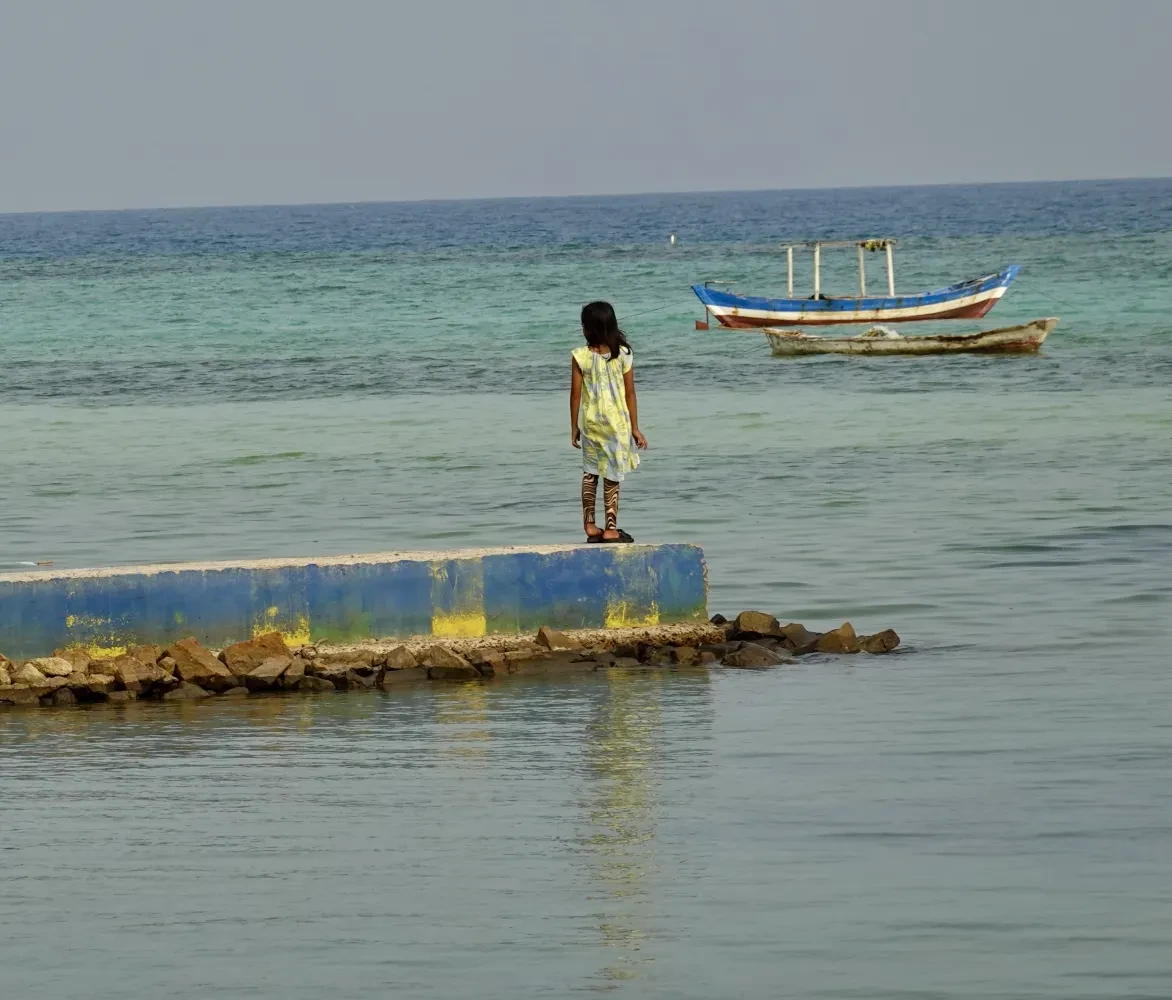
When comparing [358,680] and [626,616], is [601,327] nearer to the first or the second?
[626,616]

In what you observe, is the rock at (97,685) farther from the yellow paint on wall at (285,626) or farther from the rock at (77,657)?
the yellow paint on wall at (285,626)

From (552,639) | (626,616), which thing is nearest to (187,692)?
(552,639)

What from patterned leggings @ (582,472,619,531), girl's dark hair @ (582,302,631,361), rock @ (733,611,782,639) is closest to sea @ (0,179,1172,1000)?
rock @ (733,611,782,639)

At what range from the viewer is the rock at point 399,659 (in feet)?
33.5

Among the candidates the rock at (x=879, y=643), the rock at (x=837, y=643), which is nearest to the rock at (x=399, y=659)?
the rock at (x=837, y=643)

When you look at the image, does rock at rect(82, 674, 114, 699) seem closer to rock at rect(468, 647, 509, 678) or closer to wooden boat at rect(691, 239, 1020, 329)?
rock at rect(468, 647, 509, 678)

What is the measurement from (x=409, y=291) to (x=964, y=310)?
25.0 metres

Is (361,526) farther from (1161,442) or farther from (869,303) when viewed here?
(869,303)

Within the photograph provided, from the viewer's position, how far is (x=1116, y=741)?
8422 mm

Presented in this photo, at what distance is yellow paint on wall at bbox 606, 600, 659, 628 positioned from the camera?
10.6 metres

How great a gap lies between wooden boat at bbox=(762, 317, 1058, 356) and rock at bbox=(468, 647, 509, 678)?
26127 mm

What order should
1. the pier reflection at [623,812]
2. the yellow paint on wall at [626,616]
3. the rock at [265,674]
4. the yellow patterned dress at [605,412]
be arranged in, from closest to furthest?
the pier reflection at [623,812], the rock at [265,674], the yellow paint on wall at [626,616], the yellow patterned dress at [605,412]

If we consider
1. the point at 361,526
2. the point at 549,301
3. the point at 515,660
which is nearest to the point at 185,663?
the point at 515,660

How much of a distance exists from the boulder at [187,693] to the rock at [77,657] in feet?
1.20
